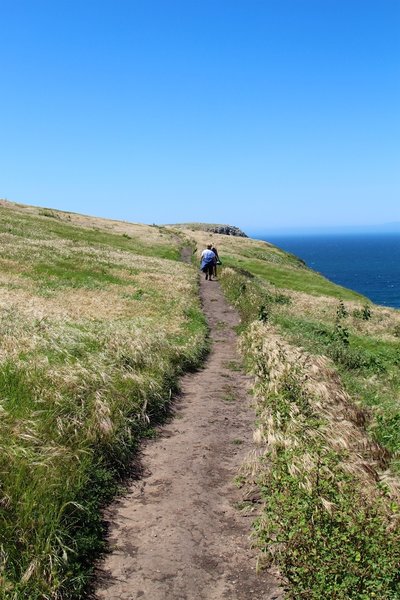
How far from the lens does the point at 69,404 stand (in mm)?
11406

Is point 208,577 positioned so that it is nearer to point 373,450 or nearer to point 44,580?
point 44,580

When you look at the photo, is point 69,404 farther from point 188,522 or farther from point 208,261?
point 208,261

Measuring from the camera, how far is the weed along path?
7.33 m

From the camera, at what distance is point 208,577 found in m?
7.55

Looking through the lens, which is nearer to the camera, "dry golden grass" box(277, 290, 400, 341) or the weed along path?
the weed along path

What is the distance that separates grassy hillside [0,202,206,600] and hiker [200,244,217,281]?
12497 mm

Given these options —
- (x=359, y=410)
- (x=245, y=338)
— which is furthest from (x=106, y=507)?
(x=245, y=338)

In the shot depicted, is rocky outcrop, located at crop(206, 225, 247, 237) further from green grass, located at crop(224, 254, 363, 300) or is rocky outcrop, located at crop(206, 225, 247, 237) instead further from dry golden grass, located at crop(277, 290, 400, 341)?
dry golden grass, located at crop(277, 290, 400, 341)

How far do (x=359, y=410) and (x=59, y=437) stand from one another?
27.4 feet

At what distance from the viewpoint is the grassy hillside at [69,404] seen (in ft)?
23.8

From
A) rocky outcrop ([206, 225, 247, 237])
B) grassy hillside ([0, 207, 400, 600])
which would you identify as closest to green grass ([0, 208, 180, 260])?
grassy hillside ([0, 207, 400, 600])

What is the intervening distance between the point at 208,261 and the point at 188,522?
3365 cm

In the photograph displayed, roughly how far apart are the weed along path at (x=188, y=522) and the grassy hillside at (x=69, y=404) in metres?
0.50

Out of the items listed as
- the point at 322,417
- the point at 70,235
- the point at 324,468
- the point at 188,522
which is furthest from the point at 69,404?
the point at 70,235
